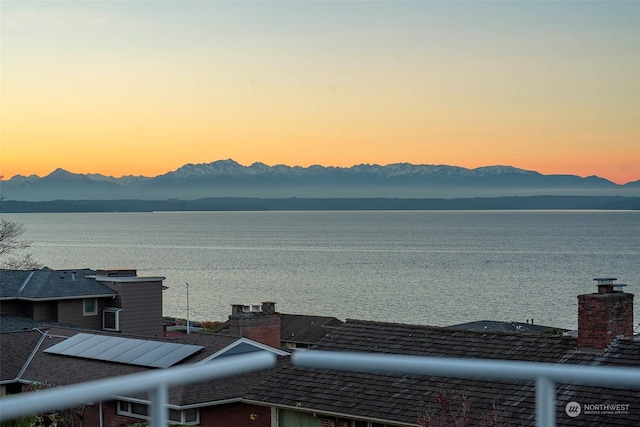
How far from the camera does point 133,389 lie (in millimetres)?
2539

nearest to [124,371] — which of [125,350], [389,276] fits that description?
[125,350]

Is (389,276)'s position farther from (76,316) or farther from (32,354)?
(32,354)

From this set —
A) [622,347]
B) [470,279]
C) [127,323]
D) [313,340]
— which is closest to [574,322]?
[313,340]

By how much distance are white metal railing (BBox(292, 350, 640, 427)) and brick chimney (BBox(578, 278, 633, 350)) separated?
15591 millimetres

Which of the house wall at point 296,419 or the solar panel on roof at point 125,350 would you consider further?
the solar panel on roof at point 125,350

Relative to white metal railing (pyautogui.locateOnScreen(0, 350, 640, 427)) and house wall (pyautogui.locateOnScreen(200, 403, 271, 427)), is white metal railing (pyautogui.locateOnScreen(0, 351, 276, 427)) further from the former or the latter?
house wall (pyautogui.locateOnScreen(200, 403, 271, 427))

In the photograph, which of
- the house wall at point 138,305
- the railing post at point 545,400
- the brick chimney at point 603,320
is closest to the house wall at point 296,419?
the brick chimney at point 603,320

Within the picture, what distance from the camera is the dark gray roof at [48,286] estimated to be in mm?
42156

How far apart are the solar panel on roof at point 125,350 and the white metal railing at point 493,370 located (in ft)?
68.4

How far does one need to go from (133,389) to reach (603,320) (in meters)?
16.5

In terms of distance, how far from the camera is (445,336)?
2050 cm

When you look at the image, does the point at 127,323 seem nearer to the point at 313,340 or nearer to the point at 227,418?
the point at 313,340

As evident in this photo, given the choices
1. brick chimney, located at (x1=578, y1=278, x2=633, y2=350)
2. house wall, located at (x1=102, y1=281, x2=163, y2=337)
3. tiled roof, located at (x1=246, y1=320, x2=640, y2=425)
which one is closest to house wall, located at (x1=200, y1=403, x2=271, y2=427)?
tiled roof, located at (x1=246, y1=320, x2=640, y2=425)

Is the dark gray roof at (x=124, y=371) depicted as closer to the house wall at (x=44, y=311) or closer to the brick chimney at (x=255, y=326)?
the brick chimney at (x=255, y=326)
